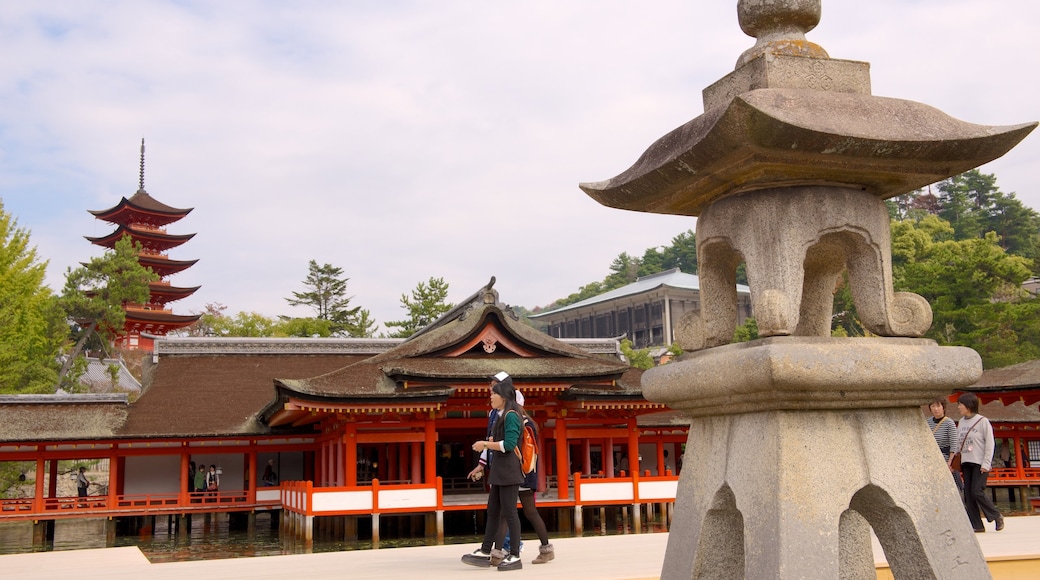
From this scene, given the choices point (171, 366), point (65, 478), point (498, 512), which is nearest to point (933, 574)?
point (498, 512)

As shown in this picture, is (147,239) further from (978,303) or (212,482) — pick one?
(978,303)

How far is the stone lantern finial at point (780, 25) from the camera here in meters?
4.37

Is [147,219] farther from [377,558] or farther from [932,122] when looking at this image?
[932,122]

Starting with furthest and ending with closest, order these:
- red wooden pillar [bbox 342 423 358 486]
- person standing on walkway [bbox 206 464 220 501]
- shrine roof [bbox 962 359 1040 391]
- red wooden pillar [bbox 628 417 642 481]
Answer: person standing on walkway [bbox 206 464 220 501]
red wooden pillar [bbox 628 417 642 481]
red wooden pillar [bbox 342 423 358 486]
shrine roof [bbox 962 359 1040 391]

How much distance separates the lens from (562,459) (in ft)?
61.6

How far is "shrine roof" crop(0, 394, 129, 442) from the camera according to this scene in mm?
19516

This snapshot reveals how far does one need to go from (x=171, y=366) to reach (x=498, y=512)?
21163 millimetres

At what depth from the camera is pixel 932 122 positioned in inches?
162

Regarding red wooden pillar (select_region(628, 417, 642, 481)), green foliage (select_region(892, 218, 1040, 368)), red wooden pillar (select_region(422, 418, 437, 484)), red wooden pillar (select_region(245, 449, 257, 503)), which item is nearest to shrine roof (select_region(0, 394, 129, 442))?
red wooden pillar (select_region(245, 449, 257, 503))

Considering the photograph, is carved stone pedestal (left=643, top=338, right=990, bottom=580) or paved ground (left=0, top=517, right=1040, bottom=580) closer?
carved stone pedestal (left=643, top=338, right=990, bottom=580)

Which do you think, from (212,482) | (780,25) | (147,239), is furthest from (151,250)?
(780,25)

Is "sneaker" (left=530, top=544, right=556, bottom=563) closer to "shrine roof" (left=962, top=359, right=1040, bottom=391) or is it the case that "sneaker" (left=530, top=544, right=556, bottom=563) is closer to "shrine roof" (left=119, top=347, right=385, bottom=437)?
"shrine roof" (left=962, top=359, right=1040, bottom=391)

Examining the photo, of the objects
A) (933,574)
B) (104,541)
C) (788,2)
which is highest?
(788,2)

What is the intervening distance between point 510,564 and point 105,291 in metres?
36.9
